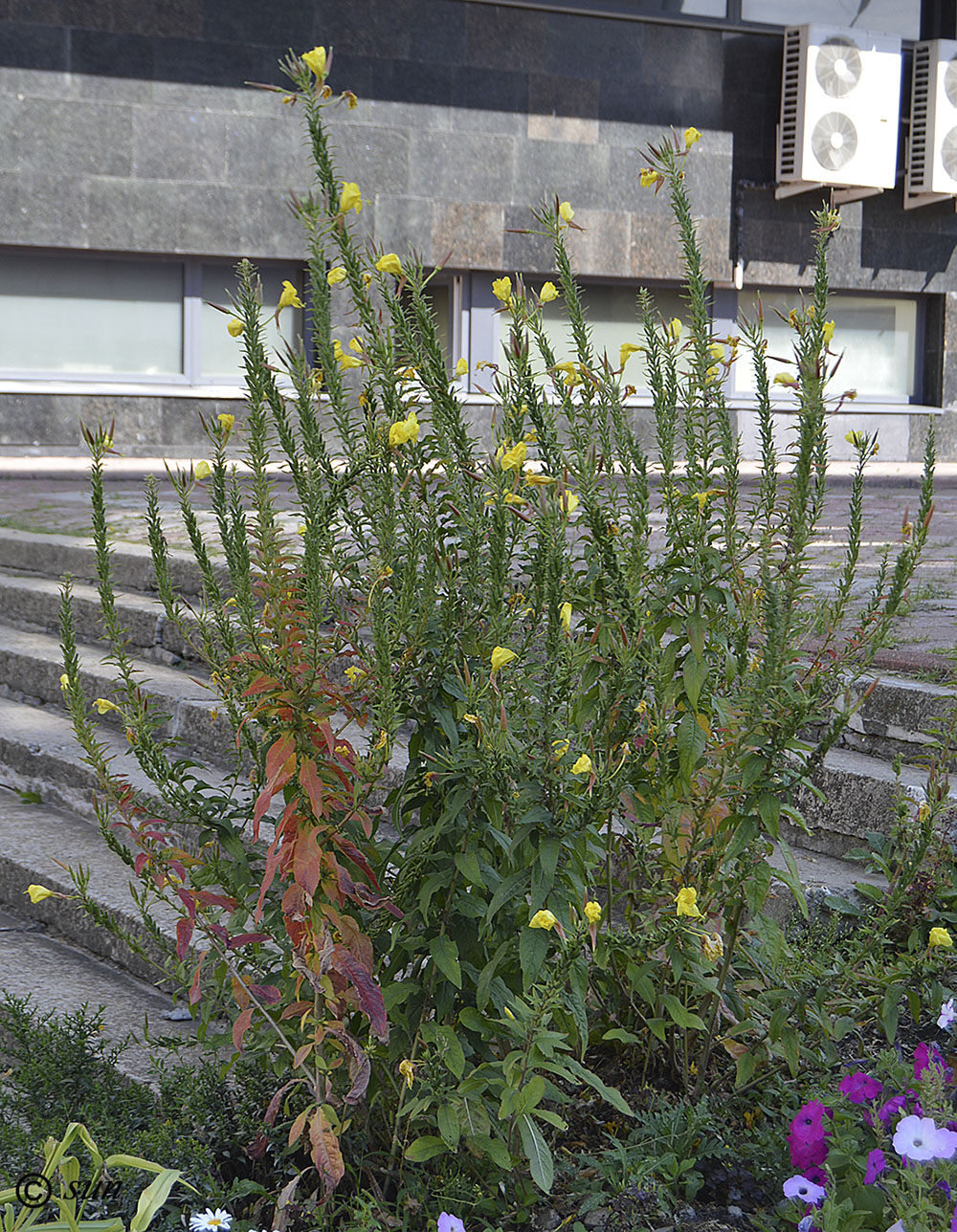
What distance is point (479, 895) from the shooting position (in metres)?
1.78

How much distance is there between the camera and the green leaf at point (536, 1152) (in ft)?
5.38

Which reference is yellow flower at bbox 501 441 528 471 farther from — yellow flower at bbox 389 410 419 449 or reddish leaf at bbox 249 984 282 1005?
reddish leaf at bbox 249 984 282 1005

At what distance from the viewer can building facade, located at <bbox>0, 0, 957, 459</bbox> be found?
32.4ft

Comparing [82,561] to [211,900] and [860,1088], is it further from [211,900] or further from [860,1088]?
[860,1088]

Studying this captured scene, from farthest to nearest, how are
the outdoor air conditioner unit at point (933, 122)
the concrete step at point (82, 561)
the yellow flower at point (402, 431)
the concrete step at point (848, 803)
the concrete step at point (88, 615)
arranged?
the outdoor air conditioner unit at point (933, 122) → the concrete step at point (82, 561) → the concrete step at point (88, 615) → the concrete step at point (848, 803) → the yellow flower at point (402, 431)

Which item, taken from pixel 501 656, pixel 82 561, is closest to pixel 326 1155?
pixel 501 656

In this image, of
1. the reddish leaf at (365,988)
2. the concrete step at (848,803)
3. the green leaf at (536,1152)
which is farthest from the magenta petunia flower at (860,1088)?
the concrete step at (848,803)

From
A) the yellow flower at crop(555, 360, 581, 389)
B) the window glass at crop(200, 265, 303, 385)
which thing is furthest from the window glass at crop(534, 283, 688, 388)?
the yellow flower at crop(555, 360, 581, 389)

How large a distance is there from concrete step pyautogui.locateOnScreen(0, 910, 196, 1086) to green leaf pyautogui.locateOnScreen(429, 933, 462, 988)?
0.65 meters

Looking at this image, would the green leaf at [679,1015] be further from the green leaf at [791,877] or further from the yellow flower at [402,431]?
the yellow flower at [402,431]

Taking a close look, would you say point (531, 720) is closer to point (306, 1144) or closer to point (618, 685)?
point (618, 685)

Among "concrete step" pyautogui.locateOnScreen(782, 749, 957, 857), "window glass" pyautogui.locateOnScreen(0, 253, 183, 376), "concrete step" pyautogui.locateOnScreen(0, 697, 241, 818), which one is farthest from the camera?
"window glass" pyautogui.locateOnScreen(0, 253, 183, 376)

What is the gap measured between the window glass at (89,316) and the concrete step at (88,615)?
570 centimetres

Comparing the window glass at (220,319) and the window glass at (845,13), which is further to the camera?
the window glass at (845,13)
